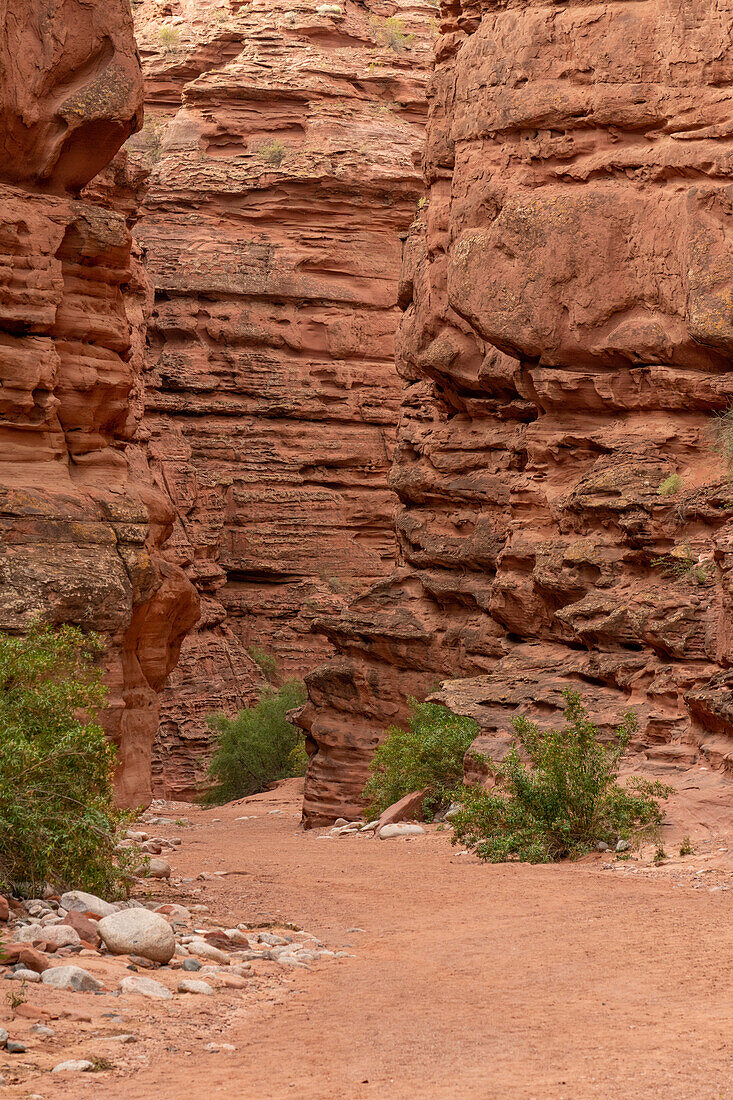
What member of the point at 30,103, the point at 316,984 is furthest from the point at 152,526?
the point at 316,984

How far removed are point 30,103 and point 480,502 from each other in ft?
30.9

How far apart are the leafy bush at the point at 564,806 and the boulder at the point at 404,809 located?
4.37 metres

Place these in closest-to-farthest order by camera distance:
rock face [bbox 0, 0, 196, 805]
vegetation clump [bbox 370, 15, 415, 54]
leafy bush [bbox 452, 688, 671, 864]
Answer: leafy bush [bbox 452, 688, 671, 864]
rock face [bbox 0, 0, 196, 805]
vegetation clump [bbox 370, 15, 415, 54]

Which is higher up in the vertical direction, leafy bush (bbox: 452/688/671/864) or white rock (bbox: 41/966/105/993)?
white rock (bbox: 41/966/105/993)

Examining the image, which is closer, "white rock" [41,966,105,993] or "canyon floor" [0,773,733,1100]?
"canyon floor" [0,773,733,1100]

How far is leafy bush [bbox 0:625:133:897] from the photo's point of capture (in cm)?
935

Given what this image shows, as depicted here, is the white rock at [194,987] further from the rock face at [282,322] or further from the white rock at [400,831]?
the rock face at [282,322]

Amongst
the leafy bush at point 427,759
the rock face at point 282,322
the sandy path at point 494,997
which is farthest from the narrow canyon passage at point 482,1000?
the rock face at point 282,322

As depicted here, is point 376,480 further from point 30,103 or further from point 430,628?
point 30,103

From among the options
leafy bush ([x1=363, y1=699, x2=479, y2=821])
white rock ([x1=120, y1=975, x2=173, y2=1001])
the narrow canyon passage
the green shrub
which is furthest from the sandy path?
the green shrub

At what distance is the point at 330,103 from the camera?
4116 cm

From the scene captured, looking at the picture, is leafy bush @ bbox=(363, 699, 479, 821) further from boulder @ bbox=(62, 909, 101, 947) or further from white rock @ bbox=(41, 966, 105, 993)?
white rock @ bbox=(41, 966, 105, 993)

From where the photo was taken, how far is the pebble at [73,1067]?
225 inches

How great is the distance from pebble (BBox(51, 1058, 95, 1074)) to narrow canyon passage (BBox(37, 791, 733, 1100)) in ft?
0.26
